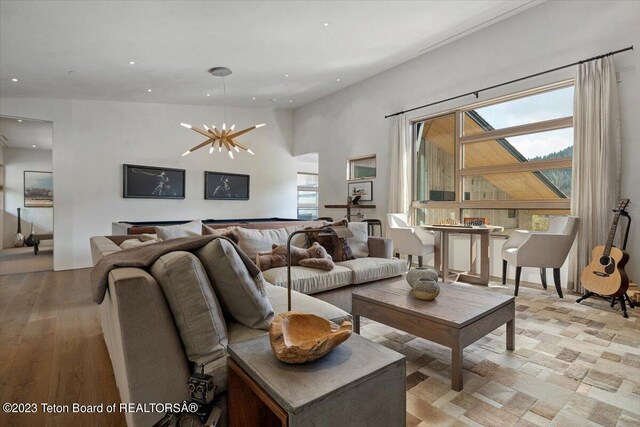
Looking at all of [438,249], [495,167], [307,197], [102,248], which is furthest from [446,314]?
[307,197]

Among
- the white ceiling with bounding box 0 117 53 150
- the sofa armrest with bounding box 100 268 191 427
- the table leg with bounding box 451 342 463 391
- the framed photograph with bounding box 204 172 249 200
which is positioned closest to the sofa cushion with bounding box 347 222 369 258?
the table leg with bounding box 451 342 463 391

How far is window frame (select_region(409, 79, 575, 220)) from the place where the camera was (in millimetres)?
4207

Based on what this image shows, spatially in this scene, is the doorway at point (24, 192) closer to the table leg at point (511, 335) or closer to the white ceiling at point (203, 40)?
the white ceiling at point (203, 40)

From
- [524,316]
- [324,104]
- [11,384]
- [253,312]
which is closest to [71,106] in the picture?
[324,104]

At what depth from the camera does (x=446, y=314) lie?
6.64 feet

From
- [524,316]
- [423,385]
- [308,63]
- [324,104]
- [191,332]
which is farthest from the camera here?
[324,104]

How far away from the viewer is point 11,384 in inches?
78.4

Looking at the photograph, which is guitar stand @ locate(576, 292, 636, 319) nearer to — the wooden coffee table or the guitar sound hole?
the guitar sound hole

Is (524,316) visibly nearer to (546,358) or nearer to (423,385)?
(546,358)

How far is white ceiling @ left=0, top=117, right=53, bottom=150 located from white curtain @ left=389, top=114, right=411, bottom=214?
6.19 m

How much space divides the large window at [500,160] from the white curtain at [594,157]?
26 centimetres

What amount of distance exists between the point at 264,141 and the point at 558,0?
595cm

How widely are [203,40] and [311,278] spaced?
3.23 meters

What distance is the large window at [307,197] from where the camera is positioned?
34.2ft
